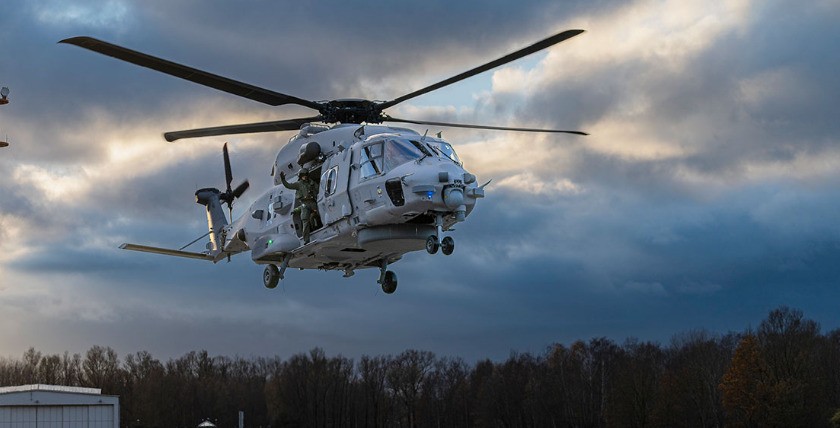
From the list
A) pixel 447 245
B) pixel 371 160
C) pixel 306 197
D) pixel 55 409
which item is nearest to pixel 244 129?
pixel 306 197

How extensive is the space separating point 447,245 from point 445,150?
10.4 feet

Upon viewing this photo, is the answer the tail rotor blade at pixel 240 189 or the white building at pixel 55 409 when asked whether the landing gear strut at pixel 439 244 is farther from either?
the white building at pixel 55 409

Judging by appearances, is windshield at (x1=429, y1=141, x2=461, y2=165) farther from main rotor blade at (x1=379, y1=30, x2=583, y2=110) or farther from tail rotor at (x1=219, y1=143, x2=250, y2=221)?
tail rotor at (x1=219, y1=143, x2=250, y2=221)

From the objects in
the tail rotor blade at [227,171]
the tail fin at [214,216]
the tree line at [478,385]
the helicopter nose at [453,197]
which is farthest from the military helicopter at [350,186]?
the tree line at [478,385]

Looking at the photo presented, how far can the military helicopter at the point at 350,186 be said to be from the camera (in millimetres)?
33188

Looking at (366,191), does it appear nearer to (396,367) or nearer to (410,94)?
(410,94)

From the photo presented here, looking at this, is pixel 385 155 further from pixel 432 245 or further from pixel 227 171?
pixel 227 171

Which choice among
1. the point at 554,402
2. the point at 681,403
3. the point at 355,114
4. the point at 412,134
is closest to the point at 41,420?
the point at 355,114

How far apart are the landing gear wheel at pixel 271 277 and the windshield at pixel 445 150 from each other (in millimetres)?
9106

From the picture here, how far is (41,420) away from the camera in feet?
227

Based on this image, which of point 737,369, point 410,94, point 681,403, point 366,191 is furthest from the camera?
point 681,403

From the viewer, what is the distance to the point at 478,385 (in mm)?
159500

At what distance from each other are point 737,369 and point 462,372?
68776mm

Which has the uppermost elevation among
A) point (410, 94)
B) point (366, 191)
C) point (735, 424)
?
point (410, 94)
